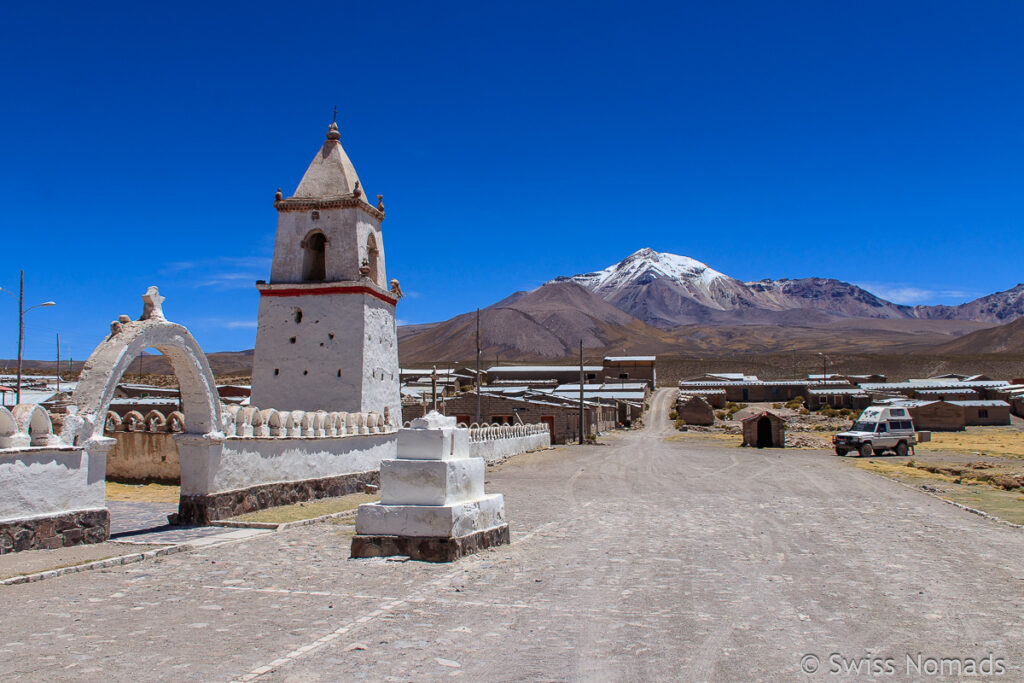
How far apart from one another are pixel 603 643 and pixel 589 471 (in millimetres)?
19547

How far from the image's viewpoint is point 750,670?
537 centimetres

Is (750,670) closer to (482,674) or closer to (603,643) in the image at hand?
(603,643)

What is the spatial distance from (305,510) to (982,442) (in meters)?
39.1

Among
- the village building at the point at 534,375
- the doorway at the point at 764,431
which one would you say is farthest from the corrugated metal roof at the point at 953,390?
the doorway at the point at 764,431

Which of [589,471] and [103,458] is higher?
Answer: [103,458]

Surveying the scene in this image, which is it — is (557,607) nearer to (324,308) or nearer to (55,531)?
(55,531)

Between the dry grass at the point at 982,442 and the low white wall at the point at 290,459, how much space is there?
89.4ft

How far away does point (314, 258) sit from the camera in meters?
21.3

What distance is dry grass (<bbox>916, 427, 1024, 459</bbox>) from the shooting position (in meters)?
34.4

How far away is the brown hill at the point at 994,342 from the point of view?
177 metres

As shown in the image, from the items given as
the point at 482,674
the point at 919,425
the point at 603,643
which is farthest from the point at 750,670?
the point at 919,425

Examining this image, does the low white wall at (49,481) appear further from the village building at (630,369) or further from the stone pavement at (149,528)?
the village building at (630,369)

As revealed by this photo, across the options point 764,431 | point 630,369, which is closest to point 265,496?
point 764,431

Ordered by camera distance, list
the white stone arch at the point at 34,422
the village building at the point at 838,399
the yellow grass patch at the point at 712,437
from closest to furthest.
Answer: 1. the white stone arch at the point at 34,422
2. the yellow grass patch at the point at 712,437
3. the village building at the point at 838,399
